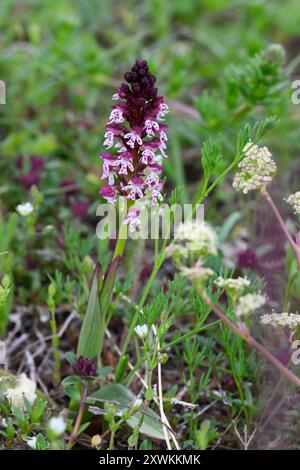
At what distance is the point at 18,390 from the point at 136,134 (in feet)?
3.02

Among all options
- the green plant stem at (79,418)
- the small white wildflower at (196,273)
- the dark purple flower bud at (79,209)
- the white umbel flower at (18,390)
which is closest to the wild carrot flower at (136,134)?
the small white wildflower at (196,273)

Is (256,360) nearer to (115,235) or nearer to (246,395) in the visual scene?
(246,395)

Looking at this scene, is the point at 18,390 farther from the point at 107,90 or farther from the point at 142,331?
the point at 107,90

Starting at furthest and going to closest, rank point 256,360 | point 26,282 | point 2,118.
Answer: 1. point 2,118
2. point 26,282
3. point 256,360

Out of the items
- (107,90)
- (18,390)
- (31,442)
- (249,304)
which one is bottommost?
(31,442)

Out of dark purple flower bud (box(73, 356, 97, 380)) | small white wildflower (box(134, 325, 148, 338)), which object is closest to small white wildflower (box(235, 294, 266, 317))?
small white wildflower (box(134, 325, 148, 338))

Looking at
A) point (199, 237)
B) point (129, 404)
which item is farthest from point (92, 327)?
point (199, 237)

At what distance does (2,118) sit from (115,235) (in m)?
1.37

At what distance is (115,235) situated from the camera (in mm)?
2590

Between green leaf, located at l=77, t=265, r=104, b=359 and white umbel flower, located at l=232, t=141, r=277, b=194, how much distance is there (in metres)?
0.51

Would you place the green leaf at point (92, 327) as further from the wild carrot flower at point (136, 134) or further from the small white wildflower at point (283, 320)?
Result: the small white wildflower at point (283, 320)

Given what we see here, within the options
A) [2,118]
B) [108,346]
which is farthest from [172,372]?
[2,118]

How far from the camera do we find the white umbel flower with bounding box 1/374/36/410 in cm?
212

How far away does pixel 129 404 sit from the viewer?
206 centimetres
